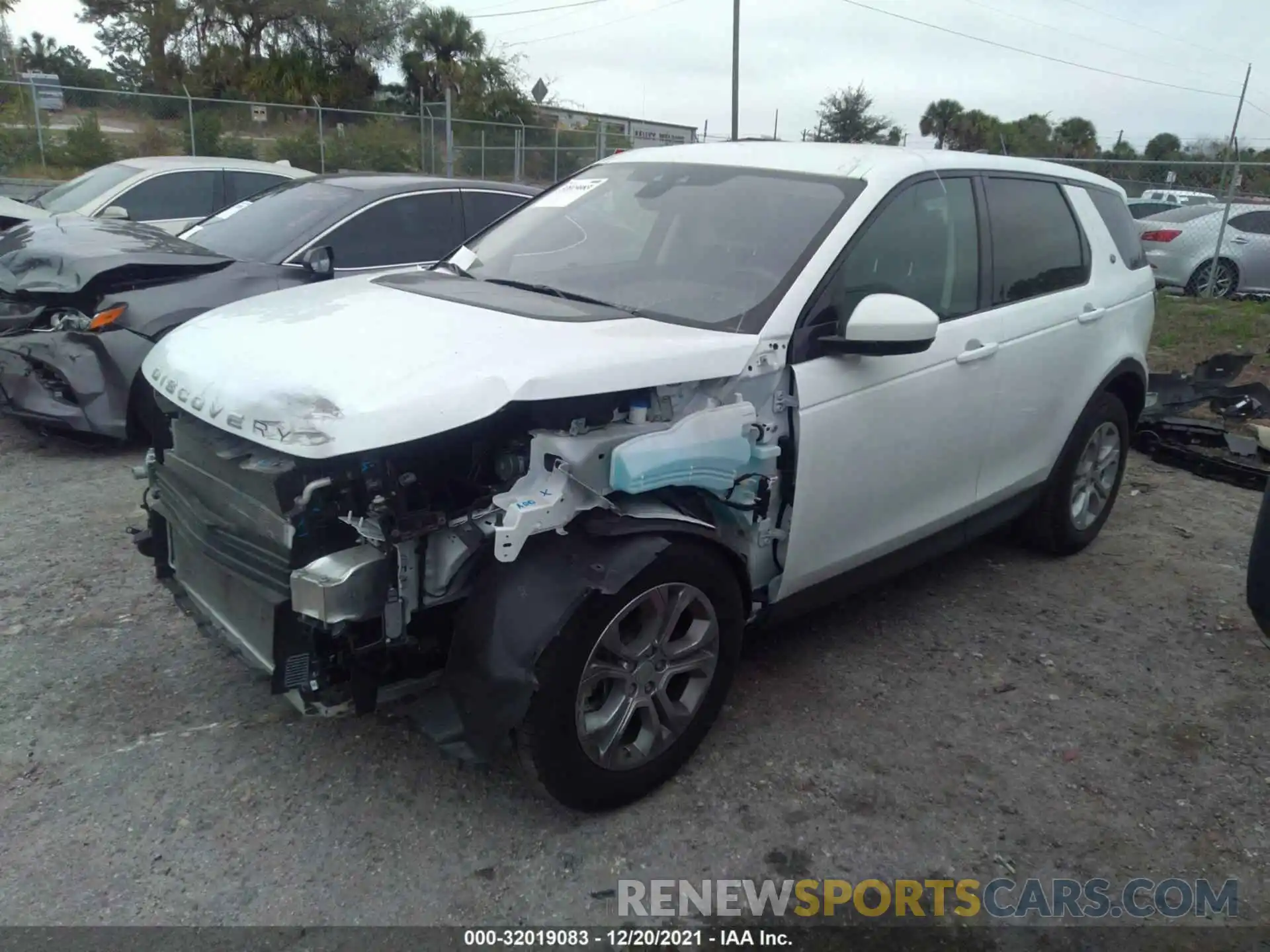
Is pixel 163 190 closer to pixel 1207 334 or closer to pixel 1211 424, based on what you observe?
pixel 1211 424

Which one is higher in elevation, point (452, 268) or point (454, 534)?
point (452, 268)

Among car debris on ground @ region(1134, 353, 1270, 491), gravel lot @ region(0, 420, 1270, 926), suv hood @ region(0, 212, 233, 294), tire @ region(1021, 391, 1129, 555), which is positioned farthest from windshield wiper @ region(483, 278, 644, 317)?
car debris on ground @ region(1134, 353, 1270, 491)

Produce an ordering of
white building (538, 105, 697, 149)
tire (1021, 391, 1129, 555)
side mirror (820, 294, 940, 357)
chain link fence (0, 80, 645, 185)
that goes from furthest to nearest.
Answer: white building (538, 105, 697, 149) < chain link fence (0, 80, 645, 185) < tire (1021, 391, 1129, 555) < side mirror (820, 294, 940, 357)

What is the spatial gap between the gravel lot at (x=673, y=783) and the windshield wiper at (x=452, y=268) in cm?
171

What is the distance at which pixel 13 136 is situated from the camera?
1870 centimetres

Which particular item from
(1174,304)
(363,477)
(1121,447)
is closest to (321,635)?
(363,477)

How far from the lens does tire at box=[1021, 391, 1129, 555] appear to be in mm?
4590

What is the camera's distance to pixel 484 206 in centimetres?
713

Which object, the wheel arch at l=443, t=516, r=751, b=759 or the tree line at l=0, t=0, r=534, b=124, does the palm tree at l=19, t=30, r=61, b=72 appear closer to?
the tree line at l=0, t=0, r=534, b=124

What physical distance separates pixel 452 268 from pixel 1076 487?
3.14 m

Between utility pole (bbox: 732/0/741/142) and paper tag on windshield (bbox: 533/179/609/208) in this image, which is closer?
paper tag on windshield (bbox: 533/179/609/208)

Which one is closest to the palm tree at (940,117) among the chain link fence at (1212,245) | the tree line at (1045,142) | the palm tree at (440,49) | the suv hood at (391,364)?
the tree line at (1045,142)

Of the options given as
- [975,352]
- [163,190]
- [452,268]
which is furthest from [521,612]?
[163,190]

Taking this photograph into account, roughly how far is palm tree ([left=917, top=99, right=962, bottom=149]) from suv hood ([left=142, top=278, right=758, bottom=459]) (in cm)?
5421
